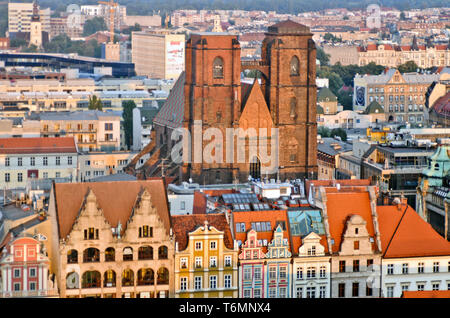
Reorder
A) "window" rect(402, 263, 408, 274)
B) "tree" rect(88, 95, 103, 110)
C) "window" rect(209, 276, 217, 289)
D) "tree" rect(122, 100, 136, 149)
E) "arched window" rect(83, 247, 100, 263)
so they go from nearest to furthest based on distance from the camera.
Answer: "arched window" rect(83, 247, 100, 263) < "window" rect(209, 276, 217, 289) < "window" rect(402, 263, 408, 274) < "tree" rect(122, 100, 136, 149) < "tree" rect(88, 95, 103, 110)

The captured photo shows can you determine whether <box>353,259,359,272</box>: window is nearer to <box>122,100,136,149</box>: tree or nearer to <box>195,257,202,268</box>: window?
<box>195,257,202,268</box>: window

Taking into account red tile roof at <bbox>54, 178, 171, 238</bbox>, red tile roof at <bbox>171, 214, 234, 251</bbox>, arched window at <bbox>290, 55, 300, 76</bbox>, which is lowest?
red tile roof at <bbox>171, 214, 234, 251</bbox>

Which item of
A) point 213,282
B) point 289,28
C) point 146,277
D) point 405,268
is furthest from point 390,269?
point 289,28

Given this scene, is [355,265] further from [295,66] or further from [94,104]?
[94,104]

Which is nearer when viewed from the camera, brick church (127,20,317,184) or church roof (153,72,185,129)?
brick church (127,20,317,184)

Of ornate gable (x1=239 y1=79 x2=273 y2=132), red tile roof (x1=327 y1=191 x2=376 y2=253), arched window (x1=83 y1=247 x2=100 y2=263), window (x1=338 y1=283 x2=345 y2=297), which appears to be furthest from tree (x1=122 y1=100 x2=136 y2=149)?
arched window (x1=83 y1=247 x2=100 y2=263)
